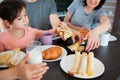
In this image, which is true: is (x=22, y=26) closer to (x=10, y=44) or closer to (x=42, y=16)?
(x=10, y=44)

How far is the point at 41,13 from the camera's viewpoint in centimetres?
173

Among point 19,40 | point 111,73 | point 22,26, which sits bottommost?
point 111,73

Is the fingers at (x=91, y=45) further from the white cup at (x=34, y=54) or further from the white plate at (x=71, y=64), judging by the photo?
the white cup at (x=34, y=54)

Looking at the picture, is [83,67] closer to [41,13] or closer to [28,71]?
[28,71]

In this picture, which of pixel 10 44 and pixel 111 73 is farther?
pixel 10 44

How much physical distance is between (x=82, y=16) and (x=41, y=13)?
0.46m

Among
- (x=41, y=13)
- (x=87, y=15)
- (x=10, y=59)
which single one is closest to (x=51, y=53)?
(x=10, y=59)

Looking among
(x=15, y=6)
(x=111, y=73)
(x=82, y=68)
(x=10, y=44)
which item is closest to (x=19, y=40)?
(x=10, y=44)

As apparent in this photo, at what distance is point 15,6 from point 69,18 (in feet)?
2.76

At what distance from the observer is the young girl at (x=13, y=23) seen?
1.24 metres

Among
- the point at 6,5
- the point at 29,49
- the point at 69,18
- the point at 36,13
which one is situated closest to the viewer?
the point at 29,49

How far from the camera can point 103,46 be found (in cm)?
133

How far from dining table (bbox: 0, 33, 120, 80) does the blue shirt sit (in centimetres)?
43

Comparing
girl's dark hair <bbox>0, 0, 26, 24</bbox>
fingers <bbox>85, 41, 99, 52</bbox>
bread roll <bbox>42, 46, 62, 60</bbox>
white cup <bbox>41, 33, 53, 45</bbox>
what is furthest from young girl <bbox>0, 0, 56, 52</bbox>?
fingers <bbox>85, 41, 99, 52</bbox>
